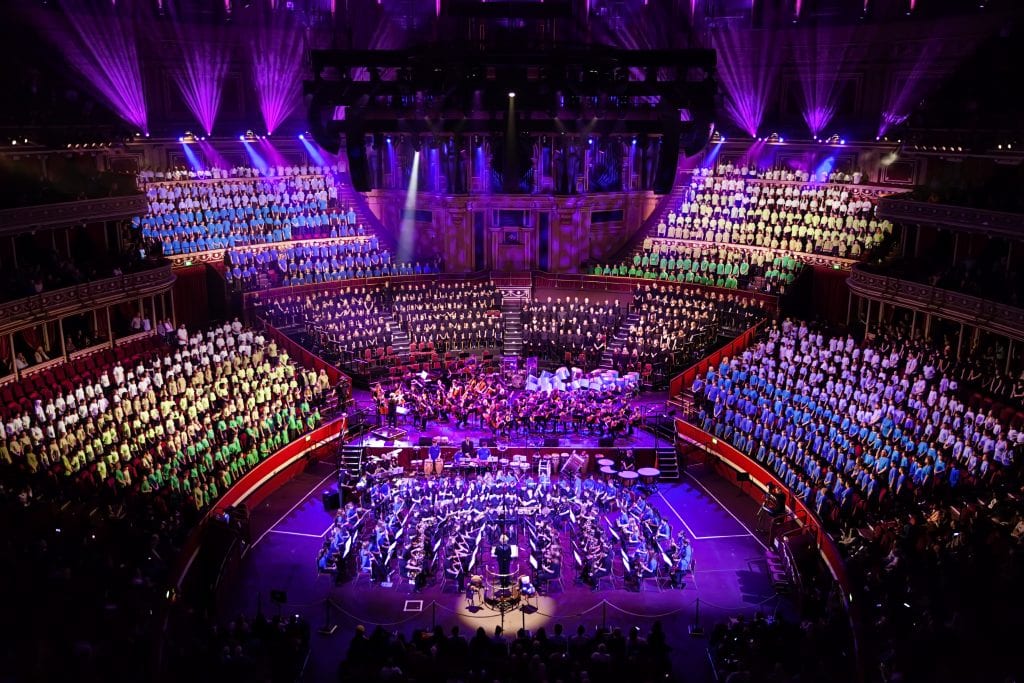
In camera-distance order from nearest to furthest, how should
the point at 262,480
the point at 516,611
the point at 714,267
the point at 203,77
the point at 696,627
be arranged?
1. the point at 696,627
2. the point at 516,611
3. the point at 262,480
4. the point at 714,267
5. the point at 203,77

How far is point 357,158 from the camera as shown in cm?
2111

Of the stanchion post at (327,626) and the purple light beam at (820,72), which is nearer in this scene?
the stanchion post at (327,626)

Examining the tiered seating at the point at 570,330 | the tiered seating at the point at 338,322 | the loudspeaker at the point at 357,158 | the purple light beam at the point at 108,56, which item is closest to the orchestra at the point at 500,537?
the loudspeaker at the point at 357,158

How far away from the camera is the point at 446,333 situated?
102 feet

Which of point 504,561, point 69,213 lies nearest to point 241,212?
point 69,213

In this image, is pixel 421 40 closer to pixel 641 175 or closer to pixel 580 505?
pixel 641 175

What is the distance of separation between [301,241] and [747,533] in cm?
2250

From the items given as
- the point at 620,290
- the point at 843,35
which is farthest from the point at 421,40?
the point at 843,35

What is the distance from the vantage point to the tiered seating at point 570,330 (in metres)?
30.4

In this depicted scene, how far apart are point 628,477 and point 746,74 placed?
23.6m

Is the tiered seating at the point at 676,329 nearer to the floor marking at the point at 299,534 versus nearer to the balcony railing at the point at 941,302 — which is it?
the balcony railing at the point at 941,302

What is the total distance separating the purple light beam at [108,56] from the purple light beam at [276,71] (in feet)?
17.0

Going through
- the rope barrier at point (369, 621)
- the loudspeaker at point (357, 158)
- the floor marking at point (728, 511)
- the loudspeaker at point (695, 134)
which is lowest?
the rope barrier at point (369, 621)

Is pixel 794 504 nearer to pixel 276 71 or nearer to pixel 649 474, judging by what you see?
pixel 649 474
